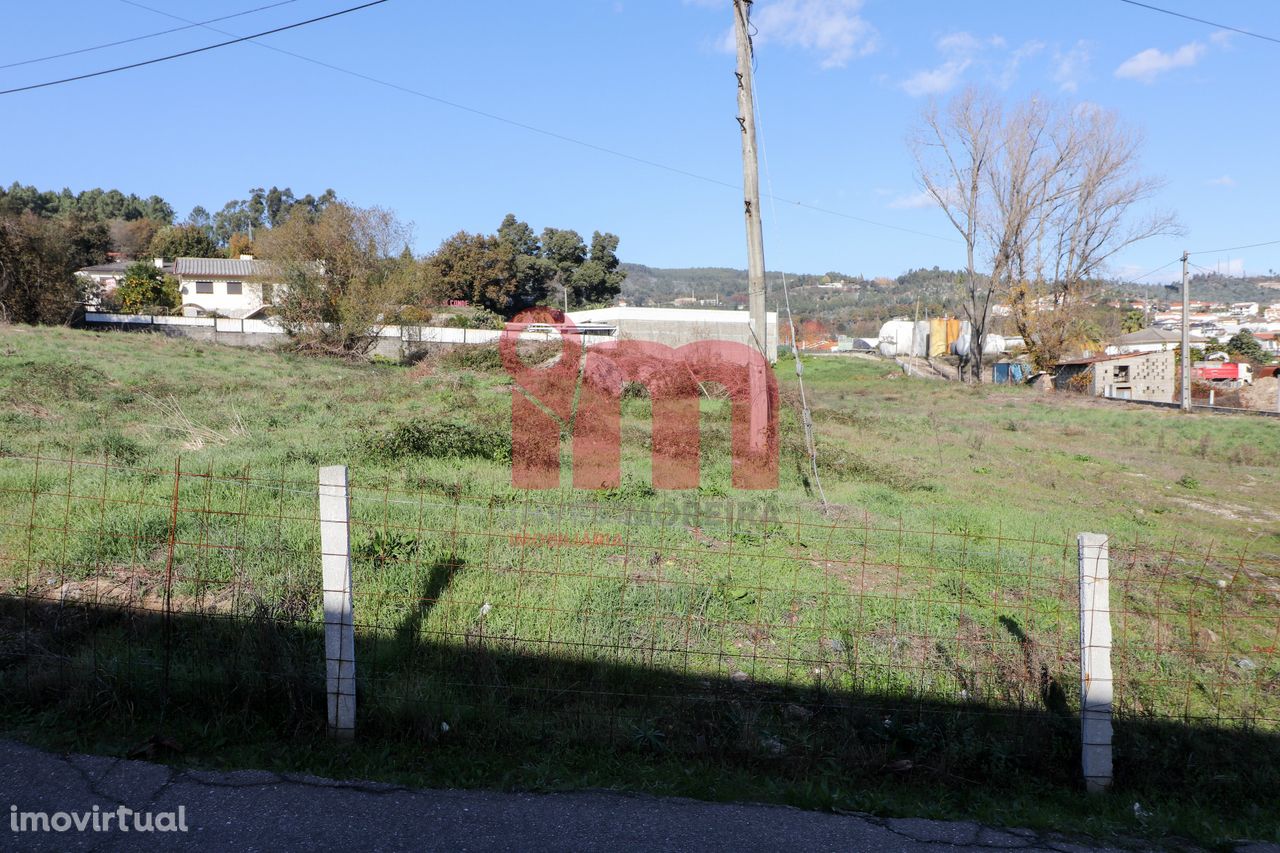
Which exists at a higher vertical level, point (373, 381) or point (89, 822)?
point (373, 381)

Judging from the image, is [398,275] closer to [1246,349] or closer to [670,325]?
[670,325]

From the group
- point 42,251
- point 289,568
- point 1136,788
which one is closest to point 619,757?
point 1136,788

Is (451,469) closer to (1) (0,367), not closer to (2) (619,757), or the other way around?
(2) (619,757)

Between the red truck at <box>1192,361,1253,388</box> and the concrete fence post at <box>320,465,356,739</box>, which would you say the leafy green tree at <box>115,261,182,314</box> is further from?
the red truck at <box>1192,361,1253,388</box>

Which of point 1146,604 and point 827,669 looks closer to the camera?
point 827,669

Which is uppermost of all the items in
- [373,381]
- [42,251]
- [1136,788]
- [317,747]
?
[42,251]

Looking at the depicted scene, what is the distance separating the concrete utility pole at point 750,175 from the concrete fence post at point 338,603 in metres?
7.71

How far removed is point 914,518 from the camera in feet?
28.2

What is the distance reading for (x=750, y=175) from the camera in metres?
11.0

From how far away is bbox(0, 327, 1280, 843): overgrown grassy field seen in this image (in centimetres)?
385

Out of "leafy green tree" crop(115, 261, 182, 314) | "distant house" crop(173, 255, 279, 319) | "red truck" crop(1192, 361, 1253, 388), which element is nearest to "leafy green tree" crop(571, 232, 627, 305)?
"distant house" crop(173, 255, 279, 319)

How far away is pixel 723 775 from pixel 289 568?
3.43m

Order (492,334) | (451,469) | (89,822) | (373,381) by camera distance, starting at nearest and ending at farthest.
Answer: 1. (89,822)
2. (451,469)
3. (373,381)
4. (492,334)

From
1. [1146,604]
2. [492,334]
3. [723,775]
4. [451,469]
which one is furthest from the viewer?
[492,334]
